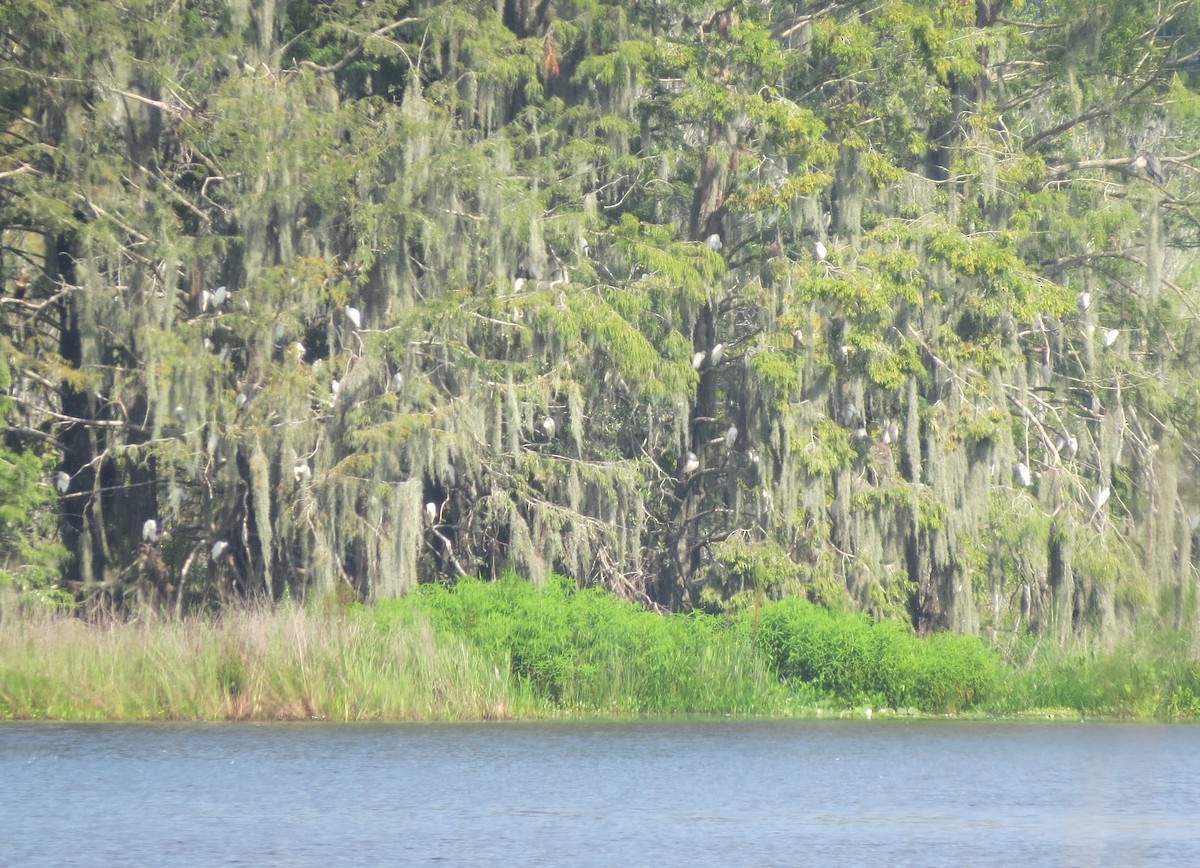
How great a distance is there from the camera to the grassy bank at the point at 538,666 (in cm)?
1886

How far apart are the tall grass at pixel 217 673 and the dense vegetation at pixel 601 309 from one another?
7.64 ft

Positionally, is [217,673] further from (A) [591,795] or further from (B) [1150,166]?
(B) [1150,166]

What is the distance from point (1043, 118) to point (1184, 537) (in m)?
11.1

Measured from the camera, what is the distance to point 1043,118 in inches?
1277

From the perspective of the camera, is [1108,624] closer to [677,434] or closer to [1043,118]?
[677,434]

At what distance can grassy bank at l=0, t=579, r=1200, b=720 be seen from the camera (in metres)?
18.9

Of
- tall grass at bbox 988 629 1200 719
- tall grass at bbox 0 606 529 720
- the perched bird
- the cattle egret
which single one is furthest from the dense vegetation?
tall grass at bbox 0 606 529 720

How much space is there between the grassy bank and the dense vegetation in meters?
0.44

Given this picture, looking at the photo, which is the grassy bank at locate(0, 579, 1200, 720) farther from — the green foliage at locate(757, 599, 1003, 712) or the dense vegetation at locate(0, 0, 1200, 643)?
the dense vegetation at locate(0, 0, 1200, 643)

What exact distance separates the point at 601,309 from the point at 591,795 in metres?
9.13

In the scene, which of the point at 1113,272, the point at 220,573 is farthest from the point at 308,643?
the point at 1113,272

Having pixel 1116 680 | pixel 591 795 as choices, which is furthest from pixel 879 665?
pixel 591 795

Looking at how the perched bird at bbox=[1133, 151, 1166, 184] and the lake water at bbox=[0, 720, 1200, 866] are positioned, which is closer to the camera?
the lake water at bbox=[0, 720, 1200, 866]

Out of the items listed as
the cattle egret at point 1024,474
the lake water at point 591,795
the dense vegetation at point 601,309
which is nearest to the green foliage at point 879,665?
the dense vegetation at point 601,309
